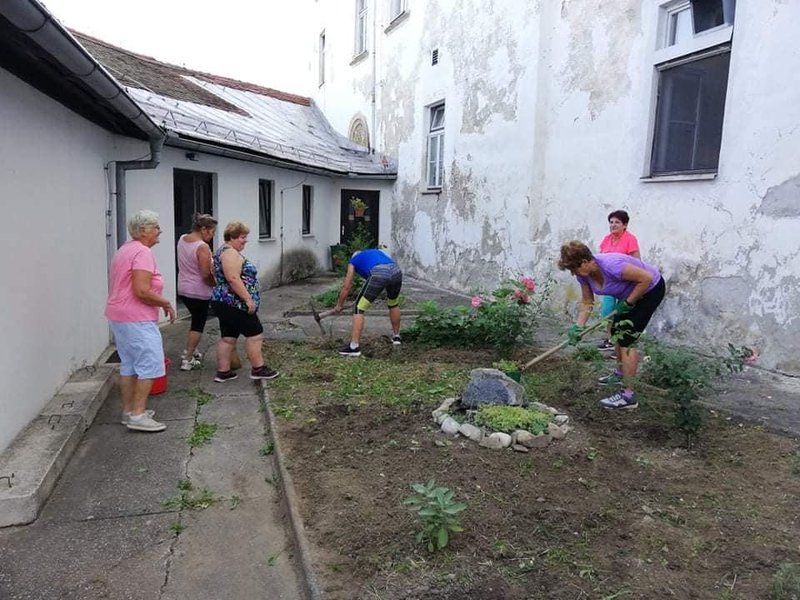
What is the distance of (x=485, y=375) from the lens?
411 centimetres

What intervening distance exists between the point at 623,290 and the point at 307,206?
10492 mm

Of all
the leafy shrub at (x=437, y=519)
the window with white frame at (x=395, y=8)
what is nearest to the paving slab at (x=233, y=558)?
the leafy shrub at (x=437, y=519)

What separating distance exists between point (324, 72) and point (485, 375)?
689 inches

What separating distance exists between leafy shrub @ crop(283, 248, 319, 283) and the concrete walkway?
7.60 m

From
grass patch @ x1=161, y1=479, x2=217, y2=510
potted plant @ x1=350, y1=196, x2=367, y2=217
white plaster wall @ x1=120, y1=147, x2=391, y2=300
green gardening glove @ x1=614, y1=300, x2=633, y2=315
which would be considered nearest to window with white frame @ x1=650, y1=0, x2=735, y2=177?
green gardening glove @ x1=614, y1=300, x2=633, y2=315

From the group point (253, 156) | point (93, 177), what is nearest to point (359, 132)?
point (253, 156)

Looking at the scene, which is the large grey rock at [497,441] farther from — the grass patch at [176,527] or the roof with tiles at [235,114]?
the roof with tiles at [235,114]

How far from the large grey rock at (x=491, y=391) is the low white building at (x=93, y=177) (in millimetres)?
2903

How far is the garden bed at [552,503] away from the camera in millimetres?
2443

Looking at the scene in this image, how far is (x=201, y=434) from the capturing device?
4164 mm

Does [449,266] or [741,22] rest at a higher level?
[741,22]

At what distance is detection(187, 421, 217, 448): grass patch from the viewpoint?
403 centimetres

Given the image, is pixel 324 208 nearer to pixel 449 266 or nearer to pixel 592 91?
pixel 449 266

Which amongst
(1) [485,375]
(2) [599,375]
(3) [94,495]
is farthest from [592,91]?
(3) [94,495]
